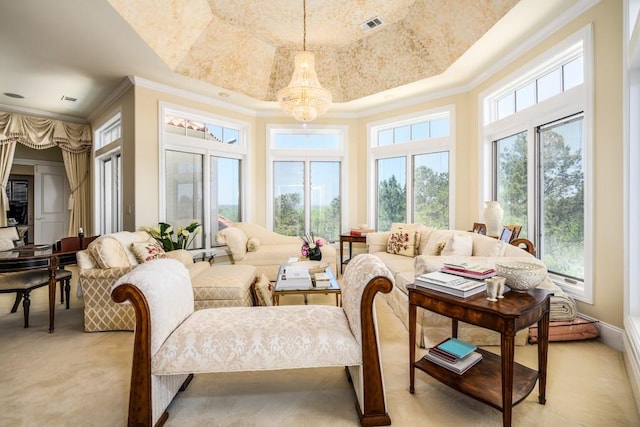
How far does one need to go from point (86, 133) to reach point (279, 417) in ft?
21.8

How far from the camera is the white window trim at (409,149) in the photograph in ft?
15.1

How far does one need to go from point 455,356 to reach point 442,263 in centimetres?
78

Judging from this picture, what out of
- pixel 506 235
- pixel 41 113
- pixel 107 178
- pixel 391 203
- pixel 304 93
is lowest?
pixel 506 235

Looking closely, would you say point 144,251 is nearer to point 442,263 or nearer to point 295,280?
point 295,280

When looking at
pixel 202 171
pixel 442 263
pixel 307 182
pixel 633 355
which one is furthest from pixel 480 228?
pixel 202 171

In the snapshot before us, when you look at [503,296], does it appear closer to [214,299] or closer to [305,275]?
[305,275]

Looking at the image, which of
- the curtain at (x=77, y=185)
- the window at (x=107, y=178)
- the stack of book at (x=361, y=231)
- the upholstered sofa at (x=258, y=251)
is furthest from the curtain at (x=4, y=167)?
the stack of book at (x=361, y=231)

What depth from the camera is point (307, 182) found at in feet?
18.8

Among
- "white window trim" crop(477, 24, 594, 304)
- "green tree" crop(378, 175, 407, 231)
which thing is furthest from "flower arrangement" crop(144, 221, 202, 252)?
"white window trim" crop(477, 24, 594, 304)

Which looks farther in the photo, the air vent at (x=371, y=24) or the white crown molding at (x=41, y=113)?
the white crown molding at (x=41, y=113)

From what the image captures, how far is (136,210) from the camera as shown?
4.02m

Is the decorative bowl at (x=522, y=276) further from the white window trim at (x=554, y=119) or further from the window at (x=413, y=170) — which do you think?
the window at (x=413, y=170)

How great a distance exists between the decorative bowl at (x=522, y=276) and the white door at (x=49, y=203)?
29.5 ft

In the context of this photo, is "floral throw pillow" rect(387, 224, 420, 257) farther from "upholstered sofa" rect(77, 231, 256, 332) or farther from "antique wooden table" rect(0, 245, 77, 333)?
"antique wooden table" rect(0, 245, 77, 333)
